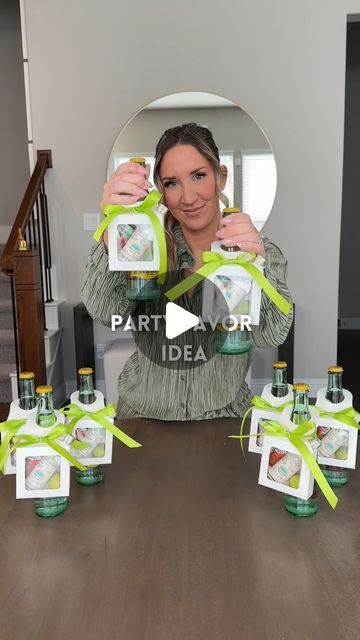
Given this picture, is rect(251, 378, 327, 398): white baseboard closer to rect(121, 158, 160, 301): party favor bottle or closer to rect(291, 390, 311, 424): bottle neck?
rect(121, 158, 160, 301): party favor bottle

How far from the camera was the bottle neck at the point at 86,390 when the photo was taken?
1102 millimetres

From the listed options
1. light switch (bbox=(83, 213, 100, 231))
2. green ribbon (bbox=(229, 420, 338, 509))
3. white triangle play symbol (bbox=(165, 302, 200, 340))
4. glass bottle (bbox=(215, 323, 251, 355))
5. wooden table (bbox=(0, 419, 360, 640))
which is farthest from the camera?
light switch (bbox=(83, 213, 100, 231))

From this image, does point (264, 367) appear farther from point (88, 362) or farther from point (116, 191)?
point (116, 191)

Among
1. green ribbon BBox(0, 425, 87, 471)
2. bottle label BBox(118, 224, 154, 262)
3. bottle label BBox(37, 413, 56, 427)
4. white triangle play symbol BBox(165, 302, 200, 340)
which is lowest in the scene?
green ribbon BBox(0, 425, 87, 471)

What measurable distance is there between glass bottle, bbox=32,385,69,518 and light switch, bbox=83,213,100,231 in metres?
3.18

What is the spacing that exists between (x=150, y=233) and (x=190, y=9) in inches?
125

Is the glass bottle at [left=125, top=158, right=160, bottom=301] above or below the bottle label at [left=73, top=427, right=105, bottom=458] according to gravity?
above

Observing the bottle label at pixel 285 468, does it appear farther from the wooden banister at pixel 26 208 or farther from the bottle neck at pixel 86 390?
the wooden banister at pixel 26 208

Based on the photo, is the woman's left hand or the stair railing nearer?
the woman's left hand

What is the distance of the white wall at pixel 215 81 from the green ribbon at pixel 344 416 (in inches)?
120

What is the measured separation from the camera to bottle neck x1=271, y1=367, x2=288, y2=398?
113 centimetres

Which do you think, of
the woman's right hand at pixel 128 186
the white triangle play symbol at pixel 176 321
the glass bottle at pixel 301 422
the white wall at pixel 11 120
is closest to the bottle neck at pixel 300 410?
the glass bottle at pixel 301 422

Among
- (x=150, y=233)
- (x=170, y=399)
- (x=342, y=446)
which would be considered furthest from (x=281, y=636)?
(x=170, y=399)

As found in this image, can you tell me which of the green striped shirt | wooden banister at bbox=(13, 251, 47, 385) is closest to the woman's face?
the green striped shirt
